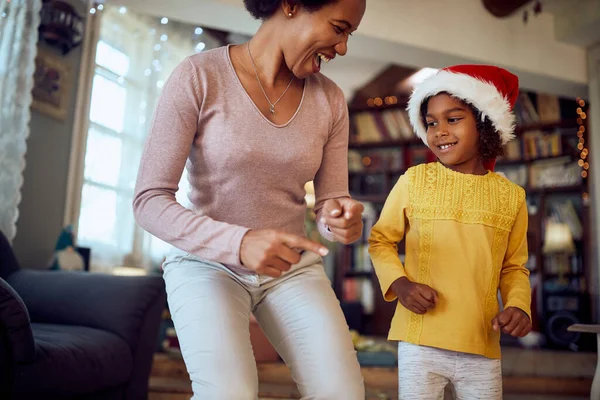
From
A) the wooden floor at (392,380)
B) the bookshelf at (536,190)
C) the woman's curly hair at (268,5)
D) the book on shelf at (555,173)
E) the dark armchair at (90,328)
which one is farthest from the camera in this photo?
the book on shelf at (555,173)

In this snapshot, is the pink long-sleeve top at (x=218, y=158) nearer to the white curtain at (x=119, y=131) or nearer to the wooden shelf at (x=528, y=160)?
the white curtain at (x=119, y=131)

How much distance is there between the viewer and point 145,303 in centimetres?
248

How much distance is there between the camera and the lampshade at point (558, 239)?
5340 mm

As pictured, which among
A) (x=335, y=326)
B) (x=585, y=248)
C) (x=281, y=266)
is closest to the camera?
(x=281, y=266)

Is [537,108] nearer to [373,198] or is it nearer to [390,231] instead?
[373,198]

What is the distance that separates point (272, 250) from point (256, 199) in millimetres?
270

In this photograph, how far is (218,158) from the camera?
121 centimetres

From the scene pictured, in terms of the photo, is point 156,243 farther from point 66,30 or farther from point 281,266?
point 281,266

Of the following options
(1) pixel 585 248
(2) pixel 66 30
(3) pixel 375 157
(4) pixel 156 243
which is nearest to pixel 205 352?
(2) pixel 66 30

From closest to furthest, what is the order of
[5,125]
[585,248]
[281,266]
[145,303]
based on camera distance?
[281,266]
[145,303]
[5,125]
[585,248]

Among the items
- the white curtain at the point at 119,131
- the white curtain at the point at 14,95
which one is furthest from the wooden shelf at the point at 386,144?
the white curtain at the point at 14,95

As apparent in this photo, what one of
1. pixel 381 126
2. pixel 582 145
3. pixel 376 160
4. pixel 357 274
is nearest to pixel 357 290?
pixel 357 274

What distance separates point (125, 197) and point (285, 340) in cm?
341

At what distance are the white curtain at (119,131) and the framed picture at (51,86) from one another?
0.28m
